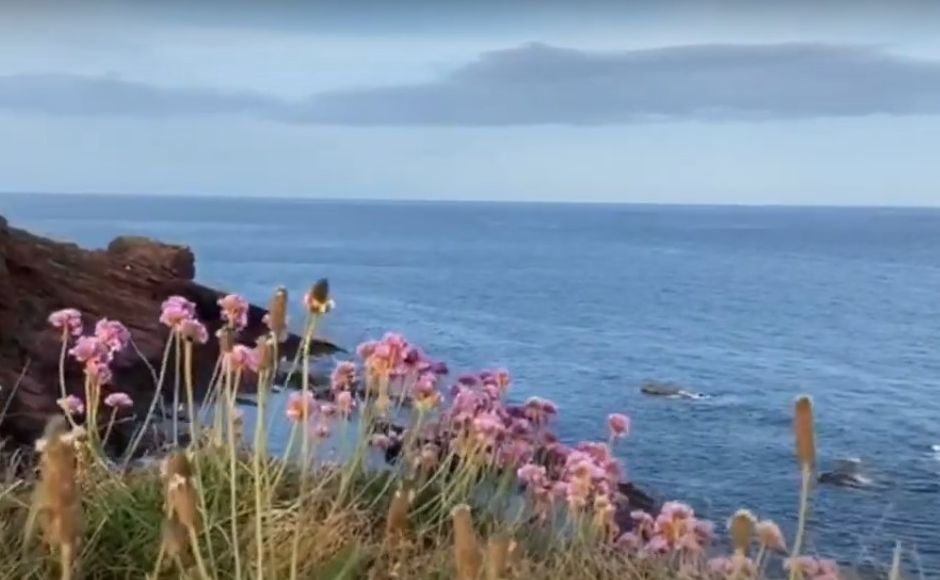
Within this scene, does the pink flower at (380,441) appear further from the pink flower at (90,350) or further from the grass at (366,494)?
the pink flower at (90,350)

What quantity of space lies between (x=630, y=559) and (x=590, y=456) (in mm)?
339

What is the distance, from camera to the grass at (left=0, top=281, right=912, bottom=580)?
2955 mm

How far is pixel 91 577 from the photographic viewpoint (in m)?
3.02

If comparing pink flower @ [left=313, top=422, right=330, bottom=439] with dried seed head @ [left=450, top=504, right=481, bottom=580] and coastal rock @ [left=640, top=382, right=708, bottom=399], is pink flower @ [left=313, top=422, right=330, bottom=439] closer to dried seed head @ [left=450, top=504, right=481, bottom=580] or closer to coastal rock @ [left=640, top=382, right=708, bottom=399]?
dried seed head @ [left=450, top=504, right=481, bottom=580]

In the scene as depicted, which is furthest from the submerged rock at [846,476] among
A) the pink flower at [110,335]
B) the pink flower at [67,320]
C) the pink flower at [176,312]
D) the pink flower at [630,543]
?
the pink flower at [176,312]

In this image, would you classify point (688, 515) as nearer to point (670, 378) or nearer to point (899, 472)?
point (899, 472)

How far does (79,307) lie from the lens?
1305 cm

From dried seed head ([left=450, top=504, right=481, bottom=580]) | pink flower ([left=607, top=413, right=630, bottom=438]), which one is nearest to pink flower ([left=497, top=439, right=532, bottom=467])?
pink flower ([left=607, top=413, right=630, bottom=438])

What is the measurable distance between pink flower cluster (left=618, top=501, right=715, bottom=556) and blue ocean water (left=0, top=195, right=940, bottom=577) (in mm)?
591

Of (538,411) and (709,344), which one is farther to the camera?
(709,344)

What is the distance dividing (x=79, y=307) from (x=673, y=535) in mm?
10628

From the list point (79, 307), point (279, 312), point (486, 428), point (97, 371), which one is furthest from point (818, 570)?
point (79, 307)

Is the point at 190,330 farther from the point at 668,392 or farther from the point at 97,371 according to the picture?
the point at 668,392

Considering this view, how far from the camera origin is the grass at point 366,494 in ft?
9.70
